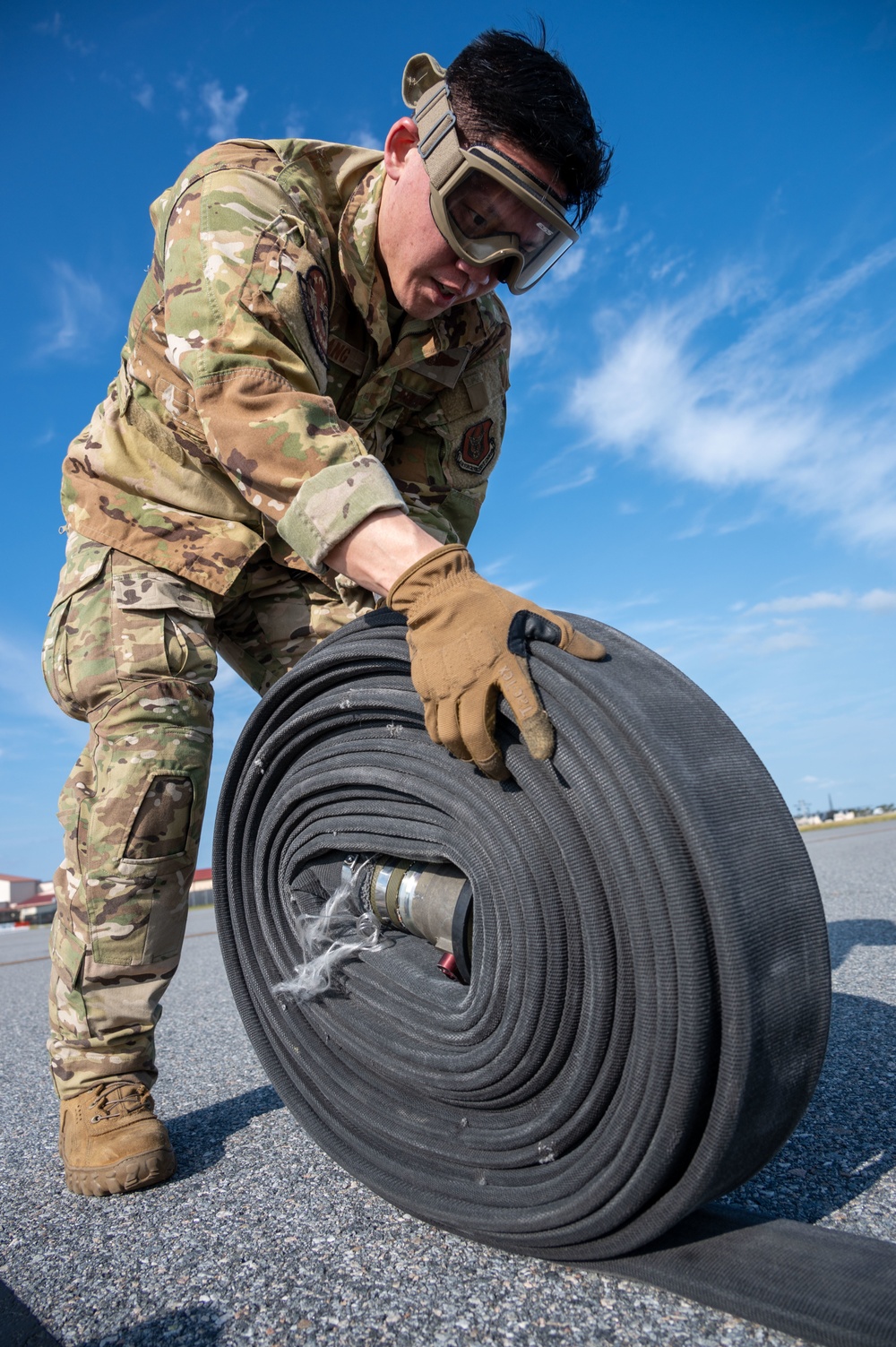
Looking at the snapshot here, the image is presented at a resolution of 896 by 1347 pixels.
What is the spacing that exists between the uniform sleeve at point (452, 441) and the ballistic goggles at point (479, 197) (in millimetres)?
581

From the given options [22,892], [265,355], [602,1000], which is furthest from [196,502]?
[22,892]

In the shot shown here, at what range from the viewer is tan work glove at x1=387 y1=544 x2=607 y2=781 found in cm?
113

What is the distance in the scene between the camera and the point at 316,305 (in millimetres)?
1761

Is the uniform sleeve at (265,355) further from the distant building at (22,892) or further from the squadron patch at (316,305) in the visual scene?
the distant building at (22,892)

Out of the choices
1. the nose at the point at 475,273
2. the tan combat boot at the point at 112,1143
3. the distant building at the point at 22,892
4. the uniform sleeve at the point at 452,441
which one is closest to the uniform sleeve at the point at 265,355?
the nose at the point at 475,273

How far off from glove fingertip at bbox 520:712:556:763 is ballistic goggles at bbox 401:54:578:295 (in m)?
1.13

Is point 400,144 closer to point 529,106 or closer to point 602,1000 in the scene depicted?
point 529,106

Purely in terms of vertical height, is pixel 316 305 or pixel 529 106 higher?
pixel 529 106

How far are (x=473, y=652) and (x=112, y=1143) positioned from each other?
48.7 inches

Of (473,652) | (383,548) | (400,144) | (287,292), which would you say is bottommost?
(473,652)

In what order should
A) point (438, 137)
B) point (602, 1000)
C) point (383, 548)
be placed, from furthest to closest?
point (438, 137)
point (383, 548)
point (602, 1000)

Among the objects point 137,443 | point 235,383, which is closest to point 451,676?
point 235,383

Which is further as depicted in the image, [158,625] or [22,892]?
[22,892]

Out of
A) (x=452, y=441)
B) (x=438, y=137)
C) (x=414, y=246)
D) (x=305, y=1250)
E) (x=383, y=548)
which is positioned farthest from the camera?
(x=452, y=441)
